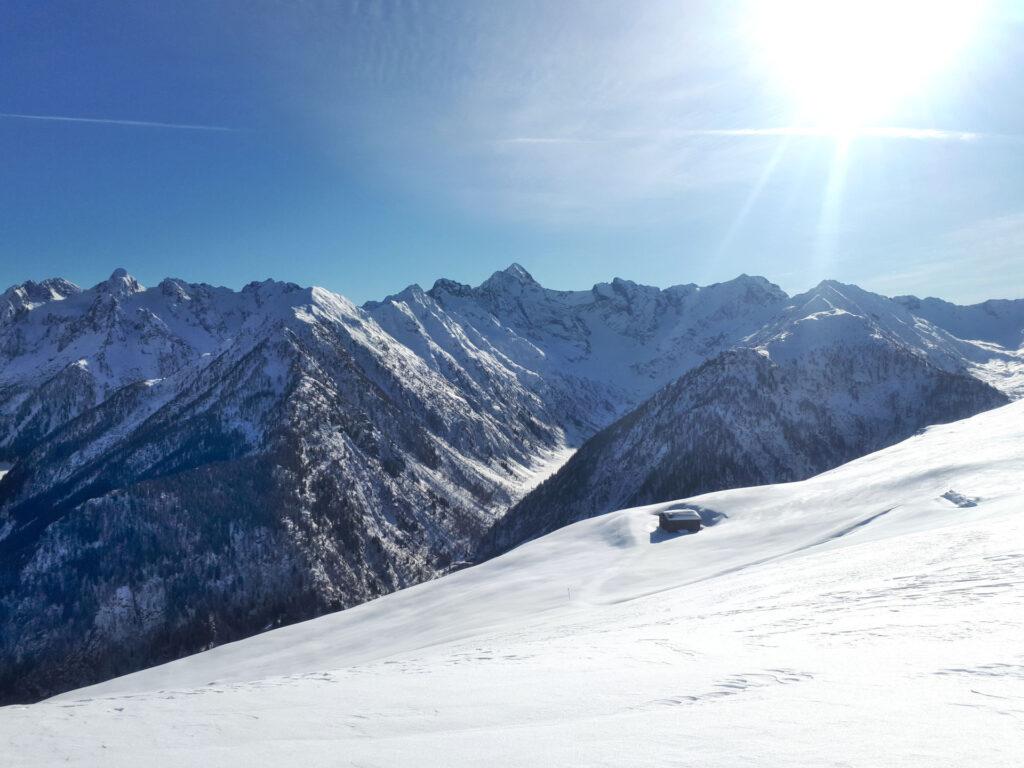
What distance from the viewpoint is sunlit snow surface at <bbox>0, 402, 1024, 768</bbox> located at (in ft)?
26.9

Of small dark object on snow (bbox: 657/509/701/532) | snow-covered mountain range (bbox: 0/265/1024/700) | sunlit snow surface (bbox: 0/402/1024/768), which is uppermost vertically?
snow-covered mountain range (bbox: 0/265/1024/700)

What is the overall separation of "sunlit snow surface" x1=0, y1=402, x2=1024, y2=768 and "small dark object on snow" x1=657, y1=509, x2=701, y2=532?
1453 cm

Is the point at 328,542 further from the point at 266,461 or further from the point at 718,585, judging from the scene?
the point at 718,585

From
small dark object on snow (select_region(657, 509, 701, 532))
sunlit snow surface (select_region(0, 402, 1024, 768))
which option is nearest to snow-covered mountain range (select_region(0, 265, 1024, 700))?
small dark object on snow (select_region(657, 509, 701, 532))

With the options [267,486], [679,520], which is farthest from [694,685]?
Answer: [267,486]

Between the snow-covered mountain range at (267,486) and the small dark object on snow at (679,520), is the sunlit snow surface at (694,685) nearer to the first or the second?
the small dark object on snow at (679,520)

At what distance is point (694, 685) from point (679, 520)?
121ft

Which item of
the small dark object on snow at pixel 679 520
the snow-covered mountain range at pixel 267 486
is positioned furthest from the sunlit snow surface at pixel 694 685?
the snow-covered mountain range at pixel 267 486

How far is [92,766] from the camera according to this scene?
9492mm

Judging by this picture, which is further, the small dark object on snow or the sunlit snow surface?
the small dark object on snow

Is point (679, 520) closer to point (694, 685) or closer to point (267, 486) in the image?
point (694, 685)

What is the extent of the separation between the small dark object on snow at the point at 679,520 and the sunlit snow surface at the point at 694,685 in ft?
47.7

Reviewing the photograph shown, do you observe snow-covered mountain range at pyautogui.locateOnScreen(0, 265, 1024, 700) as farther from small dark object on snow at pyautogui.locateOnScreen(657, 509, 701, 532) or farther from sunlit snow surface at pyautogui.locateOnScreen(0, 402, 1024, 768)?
sunlit snow surface at pyautogui.locateOnScreen(0, 402, 1024, 768)

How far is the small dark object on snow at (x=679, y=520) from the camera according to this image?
153 feet
